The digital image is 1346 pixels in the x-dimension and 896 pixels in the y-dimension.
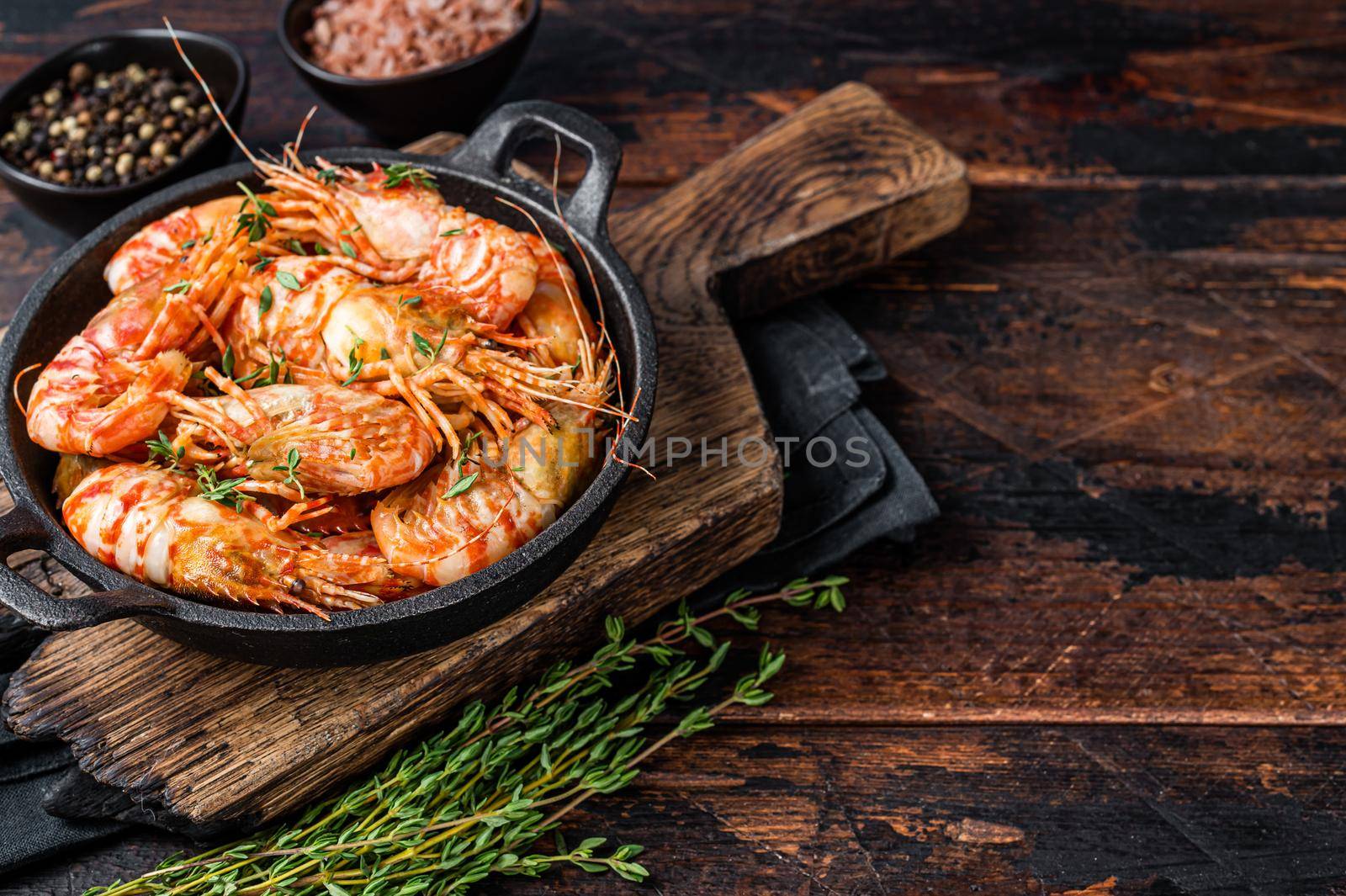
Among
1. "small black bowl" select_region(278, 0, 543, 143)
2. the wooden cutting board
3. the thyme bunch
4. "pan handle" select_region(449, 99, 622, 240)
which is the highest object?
"small black bowl" select_region(278, 0, 543, 143)

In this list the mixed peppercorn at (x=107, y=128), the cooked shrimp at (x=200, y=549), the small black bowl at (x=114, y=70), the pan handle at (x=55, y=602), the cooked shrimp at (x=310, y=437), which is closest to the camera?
the pan handle at (x=55, y=602)

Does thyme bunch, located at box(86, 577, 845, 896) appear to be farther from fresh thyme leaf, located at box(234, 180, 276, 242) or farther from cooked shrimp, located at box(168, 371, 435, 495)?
fresh thyme leaf, located at box(234, 180, 276, 242)

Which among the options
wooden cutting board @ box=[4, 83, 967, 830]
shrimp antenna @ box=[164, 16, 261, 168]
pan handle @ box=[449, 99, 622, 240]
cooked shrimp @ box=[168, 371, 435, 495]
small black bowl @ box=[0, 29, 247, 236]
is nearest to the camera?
cooked shrimp @ box=[168, 371, 435, 495]

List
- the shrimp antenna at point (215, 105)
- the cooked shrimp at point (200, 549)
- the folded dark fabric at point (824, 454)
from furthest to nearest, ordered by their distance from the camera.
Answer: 1. the folded dark fabric at point (824, 454)
2. the shrimp antenna at point (215, 105)
3. the cooked shrimp at point (200, 549)

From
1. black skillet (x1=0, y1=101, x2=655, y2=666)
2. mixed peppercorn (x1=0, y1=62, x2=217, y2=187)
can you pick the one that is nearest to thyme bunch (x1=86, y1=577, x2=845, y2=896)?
black skillet (x1=0, y1=101, x2=655, y2=666)

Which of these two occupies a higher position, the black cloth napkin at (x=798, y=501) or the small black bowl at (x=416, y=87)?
the small black bowl at (x=416, y=87)

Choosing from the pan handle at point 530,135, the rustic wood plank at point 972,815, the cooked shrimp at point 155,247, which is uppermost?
the pan handle at point 530,135

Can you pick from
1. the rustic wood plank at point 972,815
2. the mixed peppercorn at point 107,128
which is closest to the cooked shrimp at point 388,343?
the rustic wood plank at point 972,815

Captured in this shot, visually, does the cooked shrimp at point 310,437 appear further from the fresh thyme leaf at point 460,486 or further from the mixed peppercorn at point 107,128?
the mixed peppercorn at point 107,128
